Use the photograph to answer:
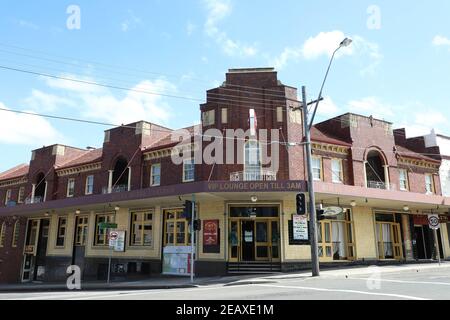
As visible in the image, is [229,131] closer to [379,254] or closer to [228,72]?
[228,72]

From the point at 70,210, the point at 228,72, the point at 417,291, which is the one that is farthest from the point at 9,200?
the point at 417,291

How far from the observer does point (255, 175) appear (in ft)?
72.4

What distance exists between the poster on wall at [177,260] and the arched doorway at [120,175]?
20.7 ft

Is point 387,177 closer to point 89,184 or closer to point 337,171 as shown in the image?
point 337,171

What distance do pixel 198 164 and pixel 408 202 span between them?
12446 mm

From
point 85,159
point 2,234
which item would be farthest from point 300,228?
point 2,234

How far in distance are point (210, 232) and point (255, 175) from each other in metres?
3.83

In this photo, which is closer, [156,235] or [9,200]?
[156,235]

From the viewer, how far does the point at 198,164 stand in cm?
2323

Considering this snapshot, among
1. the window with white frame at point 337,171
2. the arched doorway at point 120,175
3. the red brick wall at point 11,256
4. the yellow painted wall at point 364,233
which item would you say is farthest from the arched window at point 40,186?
the yellow painted wall at point 364,233

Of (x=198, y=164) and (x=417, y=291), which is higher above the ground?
(x=198, y=164)

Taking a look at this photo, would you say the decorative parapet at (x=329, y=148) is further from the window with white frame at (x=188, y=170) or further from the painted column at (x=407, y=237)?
the window with white frame at (x=188, y=170)

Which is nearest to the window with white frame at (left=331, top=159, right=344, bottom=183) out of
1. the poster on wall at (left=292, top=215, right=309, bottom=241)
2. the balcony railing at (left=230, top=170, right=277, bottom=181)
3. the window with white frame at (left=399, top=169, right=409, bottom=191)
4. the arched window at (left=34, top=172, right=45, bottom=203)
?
the balcony railing at (left=230, top=170, right=277, bottom=181)

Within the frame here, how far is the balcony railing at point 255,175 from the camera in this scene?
2197cm
